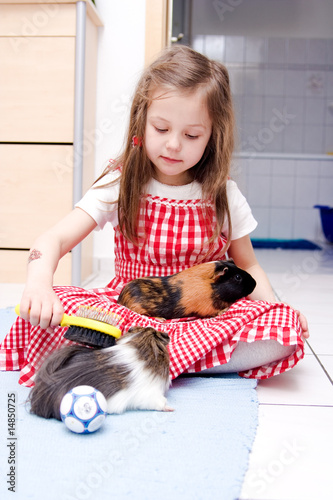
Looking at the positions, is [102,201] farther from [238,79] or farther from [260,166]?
[238,79]

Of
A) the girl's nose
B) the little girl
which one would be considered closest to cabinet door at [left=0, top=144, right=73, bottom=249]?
the little girl

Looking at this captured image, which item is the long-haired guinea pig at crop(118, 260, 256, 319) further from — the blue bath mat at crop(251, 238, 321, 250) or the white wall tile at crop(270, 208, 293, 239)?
the white wall tile at crop(270, 208, 293, 239)

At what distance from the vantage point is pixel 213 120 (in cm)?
104

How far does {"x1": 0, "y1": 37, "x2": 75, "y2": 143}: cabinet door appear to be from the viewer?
171cm

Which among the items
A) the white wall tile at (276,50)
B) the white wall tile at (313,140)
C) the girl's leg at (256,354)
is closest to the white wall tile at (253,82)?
the white wall tile at (276,50)

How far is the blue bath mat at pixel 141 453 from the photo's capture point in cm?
54

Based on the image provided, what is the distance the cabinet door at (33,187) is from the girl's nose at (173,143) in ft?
2.71

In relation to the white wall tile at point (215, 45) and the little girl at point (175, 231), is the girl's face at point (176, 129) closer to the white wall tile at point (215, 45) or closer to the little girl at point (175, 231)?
the little girl at point (175, 231)

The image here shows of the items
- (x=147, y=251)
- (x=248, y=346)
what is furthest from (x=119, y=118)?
(x=248, y=346)

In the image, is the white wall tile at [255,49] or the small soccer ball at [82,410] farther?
the white wall tile at [255,49]

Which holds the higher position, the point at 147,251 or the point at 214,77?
the point at 214,77

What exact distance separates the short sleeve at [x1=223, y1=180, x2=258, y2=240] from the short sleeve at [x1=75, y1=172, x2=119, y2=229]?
249 millimetres

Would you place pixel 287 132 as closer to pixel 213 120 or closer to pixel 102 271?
pixel 102 271

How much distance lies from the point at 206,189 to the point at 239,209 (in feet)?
0.33
